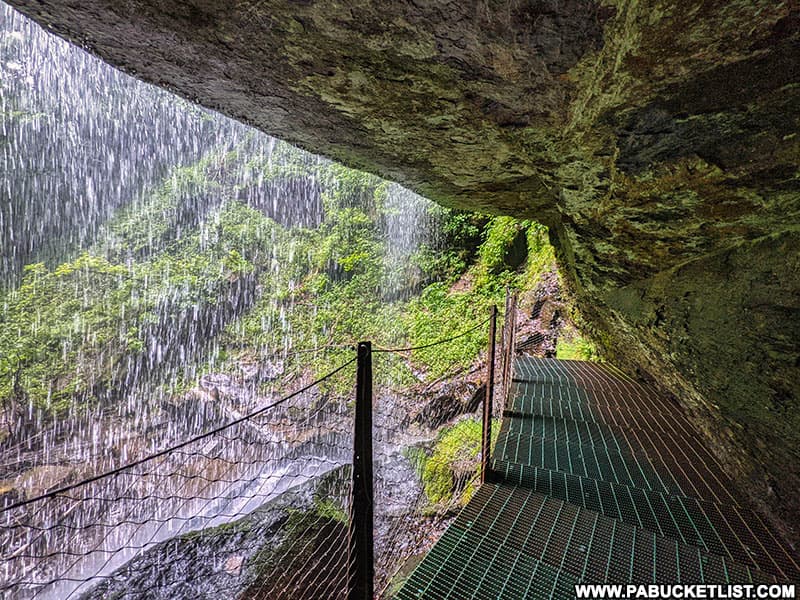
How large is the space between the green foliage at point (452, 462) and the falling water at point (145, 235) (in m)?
3.32

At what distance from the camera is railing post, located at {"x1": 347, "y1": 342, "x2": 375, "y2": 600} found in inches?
57.5

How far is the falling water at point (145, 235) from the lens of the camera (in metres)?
9.77

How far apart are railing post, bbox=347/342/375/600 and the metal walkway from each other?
21.0 inches

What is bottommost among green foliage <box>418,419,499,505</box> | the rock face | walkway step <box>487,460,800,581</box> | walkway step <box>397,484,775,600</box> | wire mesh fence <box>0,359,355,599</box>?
wire mesh fence <box>0,359,355,599</box>

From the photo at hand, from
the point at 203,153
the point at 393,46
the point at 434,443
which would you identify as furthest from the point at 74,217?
the point at 393,46

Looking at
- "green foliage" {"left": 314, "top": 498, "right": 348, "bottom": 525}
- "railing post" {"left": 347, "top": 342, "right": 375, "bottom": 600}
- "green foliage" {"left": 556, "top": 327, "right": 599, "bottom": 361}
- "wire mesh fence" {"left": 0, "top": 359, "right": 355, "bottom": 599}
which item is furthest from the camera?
"green foliage" {"left": 556, "top": 327, "right": 599, "bottom": 361}

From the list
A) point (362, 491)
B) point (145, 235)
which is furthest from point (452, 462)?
point (145, 235)

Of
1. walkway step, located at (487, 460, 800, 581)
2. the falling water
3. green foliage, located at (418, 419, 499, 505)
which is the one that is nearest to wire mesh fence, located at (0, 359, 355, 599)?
the falling water

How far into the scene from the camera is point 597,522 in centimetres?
234

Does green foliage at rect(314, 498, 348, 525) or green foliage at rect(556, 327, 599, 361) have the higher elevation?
green foliage at rect(556, 327, 599, 361)

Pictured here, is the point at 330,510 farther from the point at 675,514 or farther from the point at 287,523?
the point at 675,514

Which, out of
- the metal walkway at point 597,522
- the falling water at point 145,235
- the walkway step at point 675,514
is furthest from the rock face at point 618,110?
the falling water at point 145,235

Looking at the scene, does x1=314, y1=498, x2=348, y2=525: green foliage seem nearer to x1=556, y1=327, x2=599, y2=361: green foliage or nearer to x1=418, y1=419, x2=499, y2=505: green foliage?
x1=418, y1=419, x2=499, y2=505: green foliage

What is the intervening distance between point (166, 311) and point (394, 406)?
8.69 metres
